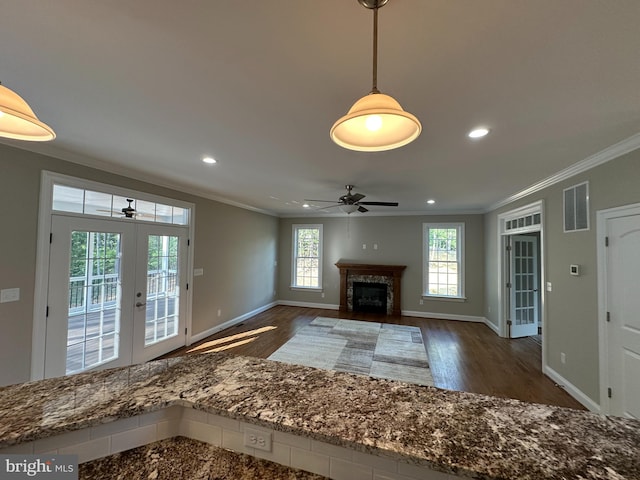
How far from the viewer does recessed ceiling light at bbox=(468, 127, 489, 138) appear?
200 cm

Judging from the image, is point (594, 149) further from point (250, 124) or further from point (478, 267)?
point (478, 267)

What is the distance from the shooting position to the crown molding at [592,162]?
2.15m

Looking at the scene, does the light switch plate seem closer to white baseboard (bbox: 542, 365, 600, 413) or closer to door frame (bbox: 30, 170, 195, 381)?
door frame (bbox: 30, 170, 195, 381)

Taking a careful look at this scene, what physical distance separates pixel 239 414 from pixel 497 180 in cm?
397

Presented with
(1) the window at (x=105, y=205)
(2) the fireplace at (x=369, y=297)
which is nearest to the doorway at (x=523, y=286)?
(2) the fireplace at (x=369, y=297)

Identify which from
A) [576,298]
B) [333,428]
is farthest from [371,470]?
[576,298]

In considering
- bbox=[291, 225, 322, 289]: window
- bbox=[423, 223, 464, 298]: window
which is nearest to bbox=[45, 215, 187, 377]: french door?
bbox=[291, 225, 322, 289]: window

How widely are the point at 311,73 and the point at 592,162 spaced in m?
3.02

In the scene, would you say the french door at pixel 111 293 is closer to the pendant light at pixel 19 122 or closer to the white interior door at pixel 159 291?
the white interior door at pixel 159 291

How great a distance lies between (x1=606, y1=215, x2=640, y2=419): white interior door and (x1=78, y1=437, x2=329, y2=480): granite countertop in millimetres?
3075

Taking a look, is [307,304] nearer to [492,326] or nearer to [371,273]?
[371,273]

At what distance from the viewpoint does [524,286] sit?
4.93m

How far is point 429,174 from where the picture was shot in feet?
10.6

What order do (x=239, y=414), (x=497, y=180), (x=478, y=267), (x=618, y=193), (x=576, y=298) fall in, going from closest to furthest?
(x=239, y=414)
(x=618, y=193)
(x=576, y=298)
(x=497, y=180)
(x=478, y=267)
